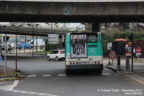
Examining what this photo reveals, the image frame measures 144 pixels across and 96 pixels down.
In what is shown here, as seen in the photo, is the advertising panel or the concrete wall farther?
the concrete wall

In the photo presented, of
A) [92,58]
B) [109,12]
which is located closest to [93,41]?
[92,58]

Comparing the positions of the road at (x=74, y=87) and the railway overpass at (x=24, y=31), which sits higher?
the railway overpass at (x=24, y=31)

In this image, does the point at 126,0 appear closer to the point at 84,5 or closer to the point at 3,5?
the point at 84,5

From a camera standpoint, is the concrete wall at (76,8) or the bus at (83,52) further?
the concrete wall at (76,8)

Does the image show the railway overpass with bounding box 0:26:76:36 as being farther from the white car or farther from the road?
the road

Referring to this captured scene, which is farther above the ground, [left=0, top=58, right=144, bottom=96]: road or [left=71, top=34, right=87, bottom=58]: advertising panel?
[left=71, top=34, right=87, bottom=58]: advertising panel

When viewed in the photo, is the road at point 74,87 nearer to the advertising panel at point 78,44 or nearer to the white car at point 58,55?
the advertising panel at point 78,44

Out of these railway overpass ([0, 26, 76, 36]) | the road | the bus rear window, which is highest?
railway overpass ([0, 26, 76, 36])

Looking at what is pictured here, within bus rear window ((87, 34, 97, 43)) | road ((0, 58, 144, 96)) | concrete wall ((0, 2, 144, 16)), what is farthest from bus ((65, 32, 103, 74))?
concrete wall ((0, 2, 144, 16))

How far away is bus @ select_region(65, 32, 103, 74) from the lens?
53.5 feet

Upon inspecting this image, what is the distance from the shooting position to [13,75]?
1609cm

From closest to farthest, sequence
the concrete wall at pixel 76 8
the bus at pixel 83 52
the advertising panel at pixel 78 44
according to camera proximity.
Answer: the bus at pixel 83 52 → the advertising panel at pixel 78 44 → the concrete wall at pixel 76 8

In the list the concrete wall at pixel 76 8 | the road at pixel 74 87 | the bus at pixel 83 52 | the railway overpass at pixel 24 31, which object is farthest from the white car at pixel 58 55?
the road at pixel 74 87

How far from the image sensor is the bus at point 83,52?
16312 mm
